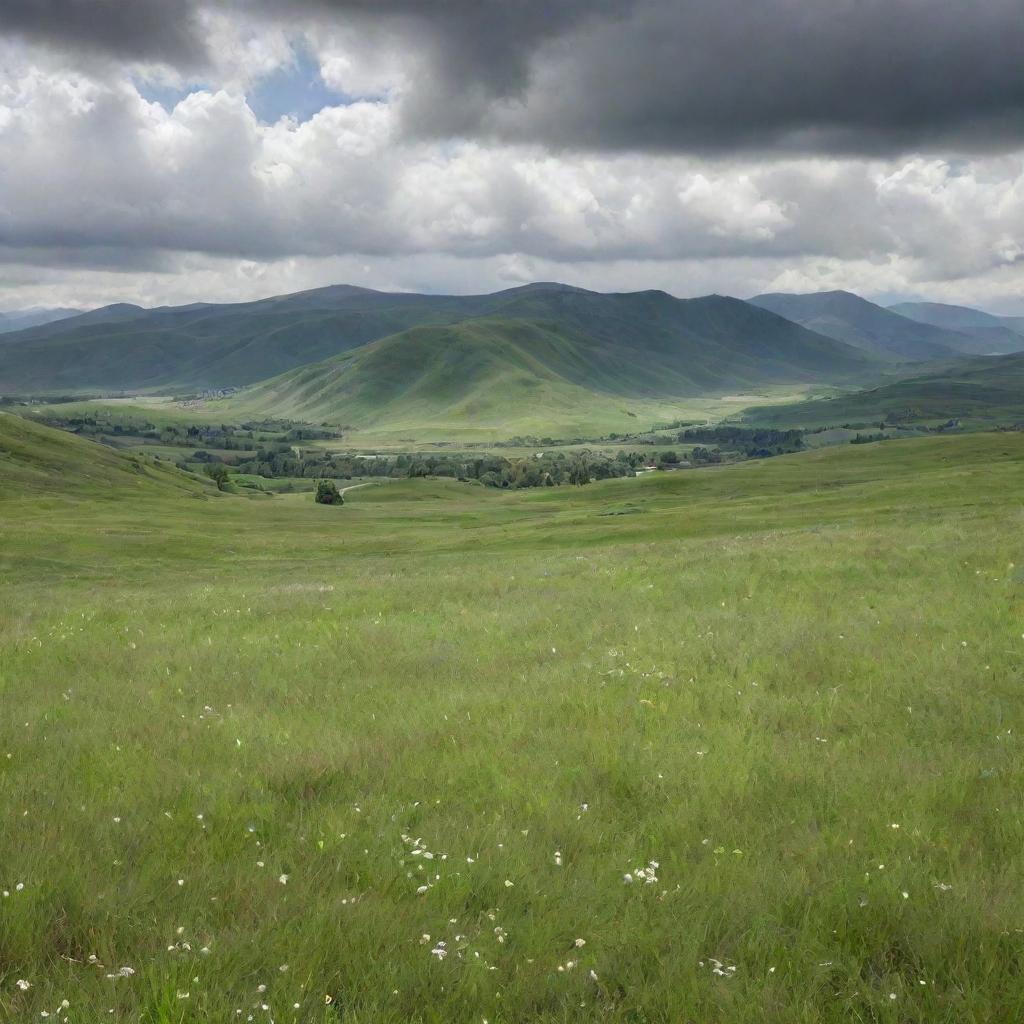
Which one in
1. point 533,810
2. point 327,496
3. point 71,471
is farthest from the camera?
point 327,496

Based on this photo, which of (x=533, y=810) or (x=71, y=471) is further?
(x=71, y=471)

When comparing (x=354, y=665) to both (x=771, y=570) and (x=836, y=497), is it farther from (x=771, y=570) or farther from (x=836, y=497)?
(x=836, y=497)

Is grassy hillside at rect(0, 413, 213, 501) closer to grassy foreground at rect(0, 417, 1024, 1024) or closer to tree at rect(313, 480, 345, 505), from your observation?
tree at rect(313, 480, 345, 505)

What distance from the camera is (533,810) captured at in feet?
29.1

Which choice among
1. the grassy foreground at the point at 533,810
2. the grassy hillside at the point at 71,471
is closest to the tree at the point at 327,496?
the grassy hillside at the point at 71,471

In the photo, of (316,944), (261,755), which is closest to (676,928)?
(316,944)

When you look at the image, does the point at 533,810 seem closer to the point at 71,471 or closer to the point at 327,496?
the point at 71,471

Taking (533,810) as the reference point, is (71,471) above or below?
below

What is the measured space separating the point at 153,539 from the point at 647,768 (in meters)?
73.1

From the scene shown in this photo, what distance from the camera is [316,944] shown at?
639 centimetres

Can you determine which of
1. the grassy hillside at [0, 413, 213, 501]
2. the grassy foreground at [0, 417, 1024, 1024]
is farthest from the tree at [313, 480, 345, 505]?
the grassy foreground at [0, 417, 1024, 1024]

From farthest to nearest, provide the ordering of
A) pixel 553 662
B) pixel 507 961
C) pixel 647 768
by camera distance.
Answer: pixel 553 662
pixel 647 768
pixel 507 961

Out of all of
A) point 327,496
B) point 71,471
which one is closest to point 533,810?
point 71,471

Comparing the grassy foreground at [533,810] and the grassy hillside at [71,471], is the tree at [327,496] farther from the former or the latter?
the grassy foreground at [533,810]
